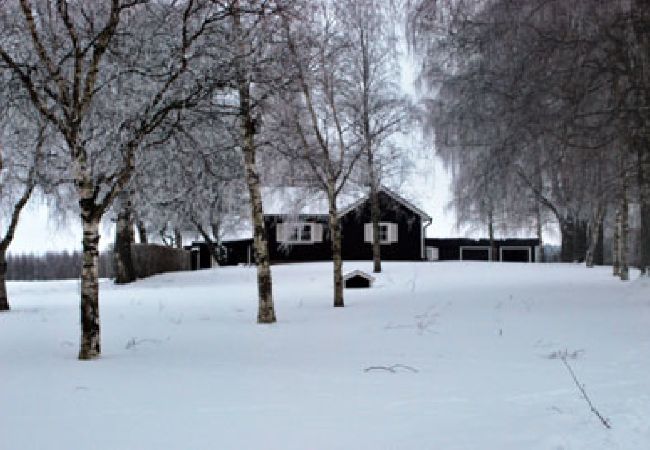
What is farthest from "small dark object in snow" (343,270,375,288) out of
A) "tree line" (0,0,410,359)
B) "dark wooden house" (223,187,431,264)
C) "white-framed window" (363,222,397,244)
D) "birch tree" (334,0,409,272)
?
"white-framed window" (363,222,397,244)

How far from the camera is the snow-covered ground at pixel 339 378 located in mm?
4969

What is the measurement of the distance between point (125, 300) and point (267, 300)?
8.14 metres

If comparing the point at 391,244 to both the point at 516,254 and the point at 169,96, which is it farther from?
the point at 169,96

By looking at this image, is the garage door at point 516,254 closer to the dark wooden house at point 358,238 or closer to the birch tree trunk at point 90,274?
the dark wooden house at point 358,238

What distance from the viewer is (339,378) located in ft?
23.7

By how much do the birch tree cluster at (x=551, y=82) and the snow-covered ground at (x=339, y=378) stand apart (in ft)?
9.41

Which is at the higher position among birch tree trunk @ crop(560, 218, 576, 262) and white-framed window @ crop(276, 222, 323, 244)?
white-framed window @ crop(276, 222, 323, 244)

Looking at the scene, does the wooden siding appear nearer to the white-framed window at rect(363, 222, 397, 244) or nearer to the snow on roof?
the white-framed window at rect(363, 222, 397, 244)

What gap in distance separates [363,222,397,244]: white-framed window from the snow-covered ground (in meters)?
24.6

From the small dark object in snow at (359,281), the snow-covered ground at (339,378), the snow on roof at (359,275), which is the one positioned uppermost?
the snow on roof at (359,275)

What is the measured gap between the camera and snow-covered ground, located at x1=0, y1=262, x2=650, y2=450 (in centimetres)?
497

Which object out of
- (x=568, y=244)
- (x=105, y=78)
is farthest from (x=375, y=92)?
(x=568, y=244)

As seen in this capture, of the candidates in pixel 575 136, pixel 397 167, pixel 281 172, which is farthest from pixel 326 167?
pixel 397 167

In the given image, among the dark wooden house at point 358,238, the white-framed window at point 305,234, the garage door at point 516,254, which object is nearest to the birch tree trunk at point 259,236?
the dark wooden house at point 358,238
